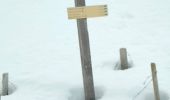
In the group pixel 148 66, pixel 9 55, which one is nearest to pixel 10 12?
pixel 9 55

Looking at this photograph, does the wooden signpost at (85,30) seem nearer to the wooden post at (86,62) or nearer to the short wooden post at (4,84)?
the wooden post at (86,62)

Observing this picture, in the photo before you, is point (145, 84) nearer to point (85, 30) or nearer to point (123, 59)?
point (123, 59)

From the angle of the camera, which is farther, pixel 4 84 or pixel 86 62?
pixel 4 84

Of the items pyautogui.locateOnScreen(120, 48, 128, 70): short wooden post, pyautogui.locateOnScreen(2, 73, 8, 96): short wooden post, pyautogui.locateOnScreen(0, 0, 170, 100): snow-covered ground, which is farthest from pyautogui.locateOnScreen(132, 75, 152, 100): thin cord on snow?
pyautogui.locateOnScreen(2, 73, 8, 96): short wooden post

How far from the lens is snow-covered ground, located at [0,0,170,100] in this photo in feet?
21.5

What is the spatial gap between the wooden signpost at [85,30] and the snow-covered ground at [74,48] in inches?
14.6

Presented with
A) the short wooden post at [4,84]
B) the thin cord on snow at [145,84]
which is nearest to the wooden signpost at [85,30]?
the thin cord on snow at [145,84]

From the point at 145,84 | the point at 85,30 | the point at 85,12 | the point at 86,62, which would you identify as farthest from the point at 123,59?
the point at 85,12

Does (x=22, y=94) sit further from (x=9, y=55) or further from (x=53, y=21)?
(x=53, y=21)

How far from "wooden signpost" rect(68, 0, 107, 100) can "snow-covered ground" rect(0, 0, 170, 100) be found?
0.37 metres

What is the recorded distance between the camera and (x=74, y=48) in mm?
8570

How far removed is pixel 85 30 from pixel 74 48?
97.6 inches

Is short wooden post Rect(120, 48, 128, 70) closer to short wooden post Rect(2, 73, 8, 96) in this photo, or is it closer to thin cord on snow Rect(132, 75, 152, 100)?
thin cord on snow Rect(132, 75, 152, 100)

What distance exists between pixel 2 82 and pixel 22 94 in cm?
47
